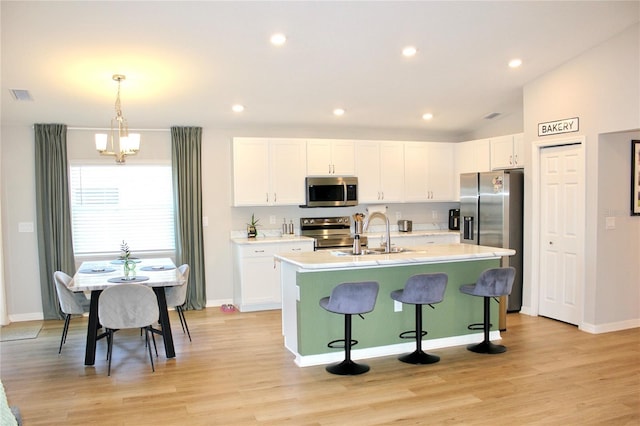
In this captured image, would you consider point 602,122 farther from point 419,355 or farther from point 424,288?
point 419,355

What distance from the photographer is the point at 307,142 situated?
7.35 m

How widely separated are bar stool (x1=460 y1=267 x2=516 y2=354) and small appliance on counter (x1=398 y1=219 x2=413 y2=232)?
10.0ft

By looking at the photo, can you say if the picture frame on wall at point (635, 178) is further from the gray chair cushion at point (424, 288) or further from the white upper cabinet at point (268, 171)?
the white upper cabinet at point (268, 171)

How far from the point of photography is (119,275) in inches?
202

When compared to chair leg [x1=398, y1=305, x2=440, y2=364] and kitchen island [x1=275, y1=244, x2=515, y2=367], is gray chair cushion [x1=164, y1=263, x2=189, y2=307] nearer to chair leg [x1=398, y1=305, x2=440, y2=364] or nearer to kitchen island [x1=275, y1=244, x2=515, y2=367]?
kitchen island [x1=275, y1=244, x2=515, y2=367]

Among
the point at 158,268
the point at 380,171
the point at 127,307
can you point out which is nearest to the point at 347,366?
the point at 127,307

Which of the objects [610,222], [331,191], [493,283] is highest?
[331,191]

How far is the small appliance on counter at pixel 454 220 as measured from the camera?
8.22m

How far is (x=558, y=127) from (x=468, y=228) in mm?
1764

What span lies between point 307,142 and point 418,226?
240 cm

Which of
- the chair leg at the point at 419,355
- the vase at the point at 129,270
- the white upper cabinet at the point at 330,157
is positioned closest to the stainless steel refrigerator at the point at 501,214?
the white upper cabinet at the point at 330,157

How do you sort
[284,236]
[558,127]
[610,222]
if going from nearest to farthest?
[610,222] < [558,127] < [284,236]

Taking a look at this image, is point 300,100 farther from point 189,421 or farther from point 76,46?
point 189,421

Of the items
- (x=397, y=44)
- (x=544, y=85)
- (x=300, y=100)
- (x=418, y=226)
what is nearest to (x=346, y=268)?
(x=397, y=44)
